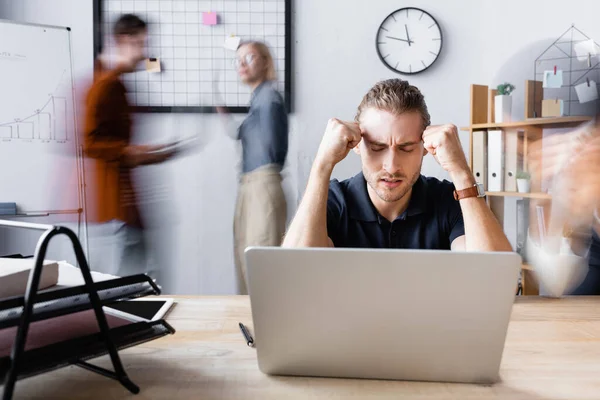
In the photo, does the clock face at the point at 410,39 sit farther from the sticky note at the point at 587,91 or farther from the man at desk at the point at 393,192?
the man at desk at the point at 393,192

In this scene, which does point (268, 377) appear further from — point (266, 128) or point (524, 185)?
point (524, 185)

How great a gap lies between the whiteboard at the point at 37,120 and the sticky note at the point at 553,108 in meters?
2.37

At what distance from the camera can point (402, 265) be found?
70 centimetres

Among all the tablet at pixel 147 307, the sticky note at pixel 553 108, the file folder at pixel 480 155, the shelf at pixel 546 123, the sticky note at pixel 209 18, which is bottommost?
the tablet at pixel 147 307

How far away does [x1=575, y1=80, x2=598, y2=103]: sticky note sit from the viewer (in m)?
2.73

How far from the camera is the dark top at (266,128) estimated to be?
2680mm

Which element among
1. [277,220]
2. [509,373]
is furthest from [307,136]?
[509,373]

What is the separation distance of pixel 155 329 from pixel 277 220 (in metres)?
2.00

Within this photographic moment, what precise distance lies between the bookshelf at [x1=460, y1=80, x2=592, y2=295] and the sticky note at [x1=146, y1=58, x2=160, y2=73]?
171 cm

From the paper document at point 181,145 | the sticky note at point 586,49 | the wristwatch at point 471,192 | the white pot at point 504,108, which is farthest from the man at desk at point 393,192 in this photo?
the sticky note at point 586,49

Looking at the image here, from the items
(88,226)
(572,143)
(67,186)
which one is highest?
(572,143)

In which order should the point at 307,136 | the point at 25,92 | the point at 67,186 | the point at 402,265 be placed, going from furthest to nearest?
1. the point at 307,136
2. the point at 67,186
3. the point at 25,92
4. the point at 402,265

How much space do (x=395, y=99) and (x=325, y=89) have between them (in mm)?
1617

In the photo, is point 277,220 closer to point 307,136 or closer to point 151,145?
point 307,136
